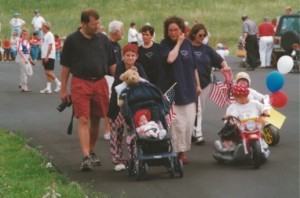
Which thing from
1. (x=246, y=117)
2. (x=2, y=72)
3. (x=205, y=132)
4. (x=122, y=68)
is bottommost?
(x=2, y=72)

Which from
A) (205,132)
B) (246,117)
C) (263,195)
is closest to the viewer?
(263,195)

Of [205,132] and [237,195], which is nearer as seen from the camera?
[237,195]

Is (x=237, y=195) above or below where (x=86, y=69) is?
below

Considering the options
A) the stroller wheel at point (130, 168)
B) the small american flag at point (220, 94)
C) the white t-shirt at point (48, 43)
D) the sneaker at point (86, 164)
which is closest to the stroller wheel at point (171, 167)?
the stroller wheel at point (130, 168)

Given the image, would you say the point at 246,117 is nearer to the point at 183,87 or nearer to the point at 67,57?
the point at 183,87

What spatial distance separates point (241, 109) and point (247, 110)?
0.09 meters

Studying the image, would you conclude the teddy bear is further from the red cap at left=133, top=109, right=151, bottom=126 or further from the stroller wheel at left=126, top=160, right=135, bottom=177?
the stroller wheel at left=126, top=160, right=135, bottom=177

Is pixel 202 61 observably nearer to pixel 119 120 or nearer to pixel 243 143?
pixel 243 143

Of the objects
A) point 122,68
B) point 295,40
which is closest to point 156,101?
point 122,68

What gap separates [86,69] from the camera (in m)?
10.0

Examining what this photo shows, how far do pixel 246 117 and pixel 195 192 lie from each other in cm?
196

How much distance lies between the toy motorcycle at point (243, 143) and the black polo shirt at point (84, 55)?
1845mm

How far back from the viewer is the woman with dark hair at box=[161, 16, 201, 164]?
10164 mm

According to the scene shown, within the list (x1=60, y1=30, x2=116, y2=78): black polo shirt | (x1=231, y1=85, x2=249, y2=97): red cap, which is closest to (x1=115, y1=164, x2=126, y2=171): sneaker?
(x1=60, y1=30, x2=116, y2=78): black polo shirt
